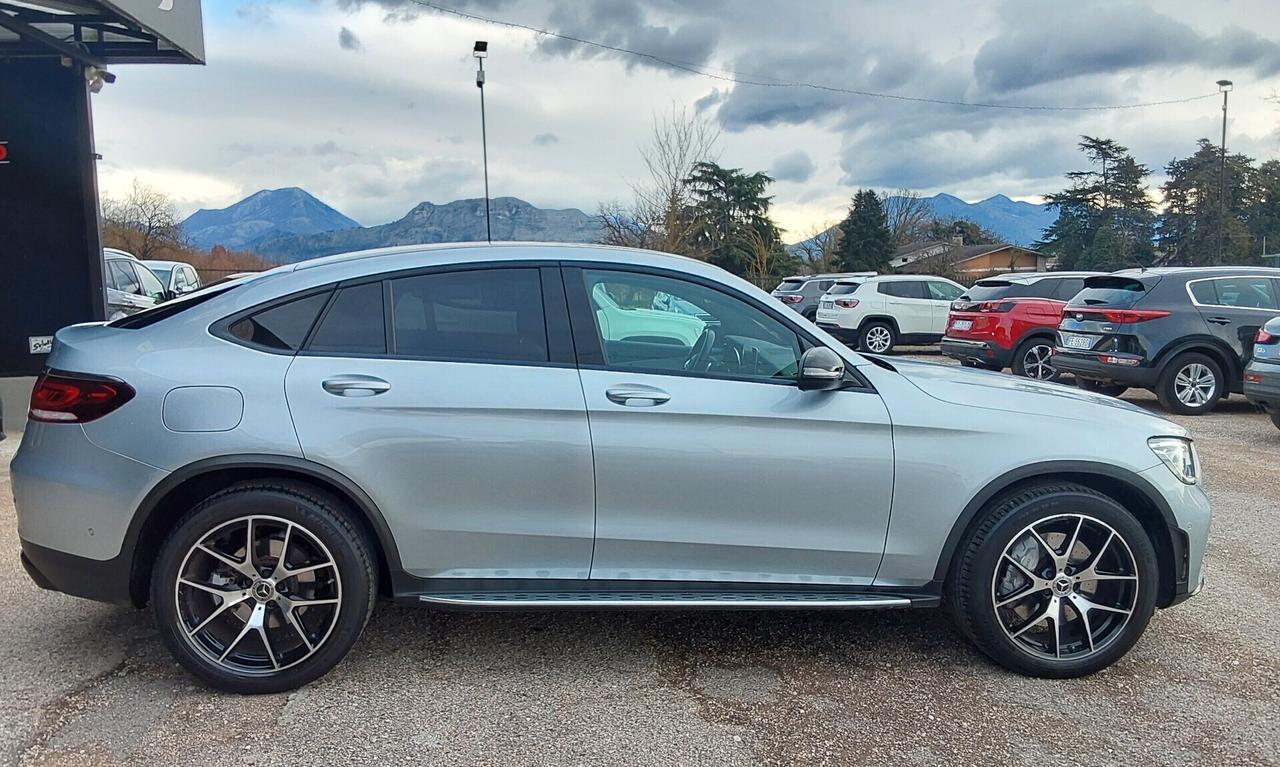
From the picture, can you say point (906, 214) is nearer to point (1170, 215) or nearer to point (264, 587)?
point (1170, 215)

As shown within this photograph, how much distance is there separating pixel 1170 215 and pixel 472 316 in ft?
172

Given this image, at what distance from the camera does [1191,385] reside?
364 inches

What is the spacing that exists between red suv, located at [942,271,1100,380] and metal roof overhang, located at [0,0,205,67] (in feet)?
34.5

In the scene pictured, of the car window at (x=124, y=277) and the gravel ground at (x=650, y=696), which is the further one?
the car window at (x=124, y=277)

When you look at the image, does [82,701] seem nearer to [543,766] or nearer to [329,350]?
[329,350]

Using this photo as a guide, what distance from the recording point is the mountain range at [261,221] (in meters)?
40.8

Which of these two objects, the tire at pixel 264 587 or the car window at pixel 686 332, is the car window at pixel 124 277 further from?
the car window at pixel 686 332

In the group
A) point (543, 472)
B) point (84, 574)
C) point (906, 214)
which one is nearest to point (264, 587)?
point (84, 574)

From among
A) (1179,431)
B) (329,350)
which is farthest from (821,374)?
(329,350)

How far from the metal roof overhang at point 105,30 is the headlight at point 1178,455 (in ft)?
23.7

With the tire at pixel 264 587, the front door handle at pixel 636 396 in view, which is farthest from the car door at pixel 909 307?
the tire at pixel 264 587

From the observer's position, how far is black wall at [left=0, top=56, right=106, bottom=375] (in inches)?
312

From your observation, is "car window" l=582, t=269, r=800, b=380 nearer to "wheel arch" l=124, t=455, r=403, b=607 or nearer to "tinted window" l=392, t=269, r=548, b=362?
"tinted window" l=392, t=269, r=548, b=362

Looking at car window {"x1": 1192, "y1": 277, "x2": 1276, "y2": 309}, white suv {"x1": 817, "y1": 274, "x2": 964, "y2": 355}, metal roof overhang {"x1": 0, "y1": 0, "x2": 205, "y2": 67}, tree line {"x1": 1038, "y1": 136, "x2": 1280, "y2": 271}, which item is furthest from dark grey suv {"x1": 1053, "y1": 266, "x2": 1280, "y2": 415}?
tree line {"x1": 1038, "y1": 136, "x2": 1280, "y2": 271}
